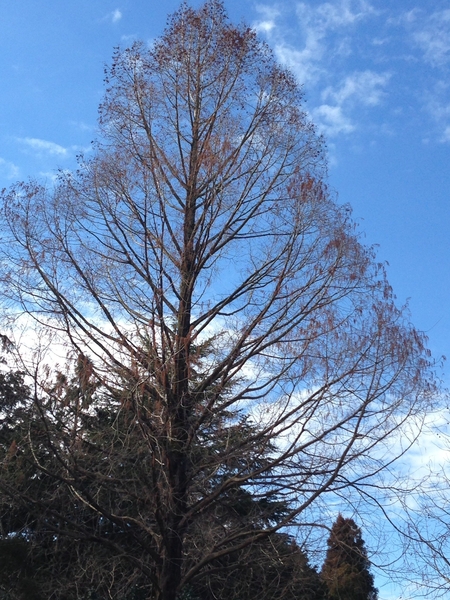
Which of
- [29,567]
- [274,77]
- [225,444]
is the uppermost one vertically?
[274,77]

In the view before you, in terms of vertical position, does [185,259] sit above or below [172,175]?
below

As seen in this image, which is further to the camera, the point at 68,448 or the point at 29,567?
the point at 29,567

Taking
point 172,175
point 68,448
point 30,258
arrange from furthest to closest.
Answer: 1. point 172,175
2. point 30,258
3. point 68,448

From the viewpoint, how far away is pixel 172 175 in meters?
8.43

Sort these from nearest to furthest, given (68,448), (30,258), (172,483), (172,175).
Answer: (68,448), (172,483), (30,258), (172,175)

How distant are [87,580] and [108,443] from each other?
1.98 metres

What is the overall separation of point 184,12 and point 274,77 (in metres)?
1.46

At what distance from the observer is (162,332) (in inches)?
280

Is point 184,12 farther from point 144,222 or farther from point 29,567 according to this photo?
point 29,567

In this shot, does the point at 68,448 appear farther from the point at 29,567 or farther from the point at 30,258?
the point at 29,567

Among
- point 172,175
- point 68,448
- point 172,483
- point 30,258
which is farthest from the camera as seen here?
point 172,175

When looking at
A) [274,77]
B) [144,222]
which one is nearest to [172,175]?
[144,222]

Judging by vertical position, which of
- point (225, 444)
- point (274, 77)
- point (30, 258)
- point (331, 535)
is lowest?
point (331, 535)

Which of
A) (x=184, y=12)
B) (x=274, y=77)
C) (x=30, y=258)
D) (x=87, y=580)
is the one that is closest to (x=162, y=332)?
(x=30, y=258)
